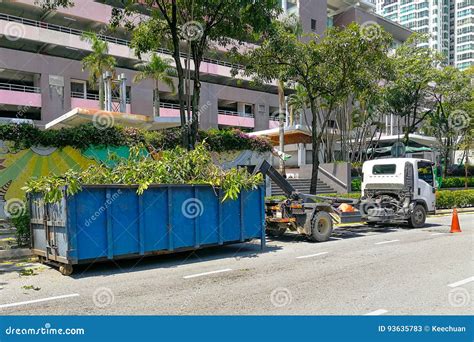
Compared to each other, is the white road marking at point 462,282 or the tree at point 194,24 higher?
the tree at point 194,24

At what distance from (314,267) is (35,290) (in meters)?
5.43

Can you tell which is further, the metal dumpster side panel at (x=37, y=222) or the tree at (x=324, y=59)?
the tree at (x=324, y=59)

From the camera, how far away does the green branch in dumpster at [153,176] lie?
9.10 meters

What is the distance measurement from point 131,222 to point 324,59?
1249 cm

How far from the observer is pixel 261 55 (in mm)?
19234

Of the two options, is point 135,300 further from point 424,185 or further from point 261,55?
point 261,55

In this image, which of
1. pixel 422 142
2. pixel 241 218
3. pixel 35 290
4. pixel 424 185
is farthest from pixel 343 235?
pixel 422 142

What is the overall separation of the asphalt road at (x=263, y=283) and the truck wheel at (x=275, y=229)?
129 cm

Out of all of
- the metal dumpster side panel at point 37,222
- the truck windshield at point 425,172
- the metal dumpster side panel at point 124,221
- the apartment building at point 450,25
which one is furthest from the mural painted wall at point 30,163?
the apartment building at point 450,25

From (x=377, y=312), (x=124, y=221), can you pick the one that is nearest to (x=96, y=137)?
(x=124, y=221)

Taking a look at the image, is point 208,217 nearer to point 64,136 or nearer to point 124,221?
point 124,221

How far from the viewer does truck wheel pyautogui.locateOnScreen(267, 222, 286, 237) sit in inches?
539

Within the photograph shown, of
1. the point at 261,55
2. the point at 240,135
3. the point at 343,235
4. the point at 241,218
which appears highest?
the point at 261,55

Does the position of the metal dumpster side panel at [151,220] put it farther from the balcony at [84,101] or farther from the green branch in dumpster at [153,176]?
the balcony at [84,101]
